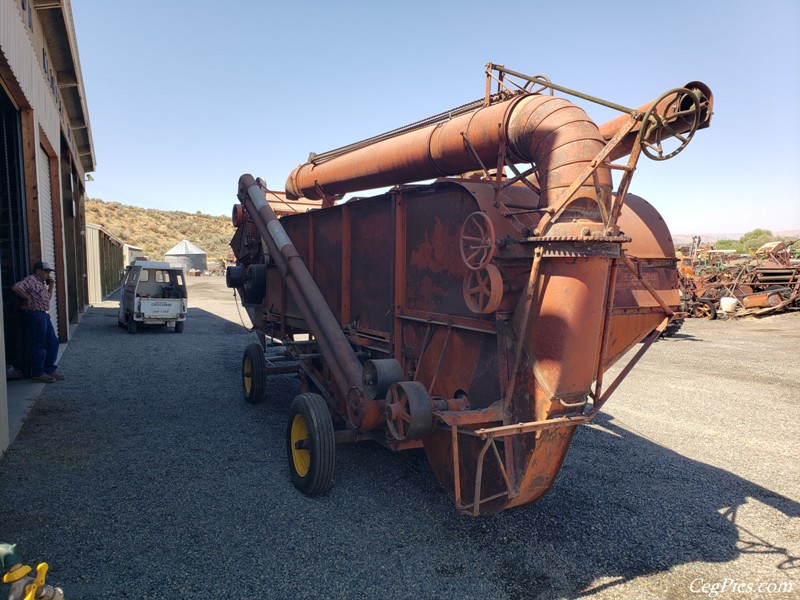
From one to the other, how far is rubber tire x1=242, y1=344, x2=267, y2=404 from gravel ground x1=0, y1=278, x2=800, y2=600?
0.21m

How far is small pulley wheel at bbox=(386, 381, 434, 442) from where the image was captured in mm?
3598

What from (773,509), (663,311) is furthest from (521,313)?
(773,509)

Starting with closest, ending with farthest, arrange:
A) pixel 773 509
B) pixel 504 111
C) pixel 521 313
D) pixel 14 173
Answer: pixel 521 313
pixel 504 111
pixel 773 509
pixel 14 173

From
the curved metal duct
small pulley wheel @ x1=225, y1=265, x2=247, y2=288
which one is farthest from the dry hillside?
the curved metal duct

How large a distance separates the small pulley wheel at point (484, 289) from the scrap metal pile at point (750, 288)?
19084 millimetres

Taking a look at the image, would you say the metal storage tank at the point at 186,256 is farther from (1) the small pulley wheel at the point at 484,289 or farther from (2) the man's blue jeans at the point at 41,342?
(1) the small pulley wheel at the point at 484,289

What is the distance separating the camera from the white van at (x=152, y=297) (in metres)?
14.4

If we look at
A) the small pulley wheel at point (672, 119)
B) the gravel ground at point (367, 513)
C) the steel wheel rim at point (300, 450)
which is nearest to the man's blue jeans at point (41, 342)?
the gravel ground at point (367, 513)

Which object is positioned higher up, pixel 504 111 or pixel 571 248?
pixel 504 111

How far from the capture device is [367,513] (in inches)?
167

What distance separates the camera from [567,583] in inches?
134

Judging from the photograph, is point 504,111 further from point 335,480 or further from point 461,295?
point 335,480

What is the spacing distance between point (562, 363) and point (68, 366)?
9.81m

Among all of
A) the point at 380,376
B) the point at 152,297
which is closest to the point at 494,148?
the point at 380,376
